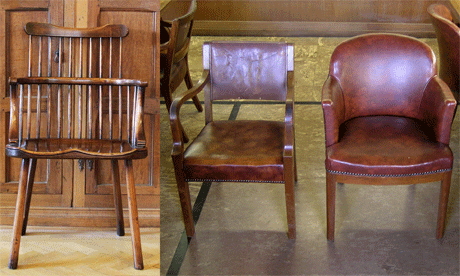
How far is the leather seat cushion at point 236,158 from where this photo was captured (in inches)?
102

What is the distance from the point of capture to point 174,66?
4.07m

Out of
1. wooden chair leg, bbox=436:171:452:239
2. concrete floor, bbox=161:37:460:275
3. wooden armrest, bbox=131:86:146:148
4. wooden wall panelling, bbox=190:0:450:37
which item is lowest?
concrete floor, bbox=161:37:460:275

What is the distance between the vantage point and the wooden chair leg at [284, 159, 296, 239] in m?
2.58

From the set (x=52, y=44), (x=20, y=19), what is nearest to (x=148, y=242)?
(x=52, y=44)

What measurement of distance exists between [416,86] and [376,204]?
678 millimetres

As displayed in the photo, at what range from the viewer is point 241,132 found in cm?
294

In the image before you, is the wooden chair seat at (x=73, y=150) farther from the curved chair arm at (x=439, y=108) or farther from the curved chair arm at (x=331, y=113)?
the curved chair arm at (x=439, y=108)

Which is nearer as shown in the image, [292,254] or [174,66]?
[292,254]

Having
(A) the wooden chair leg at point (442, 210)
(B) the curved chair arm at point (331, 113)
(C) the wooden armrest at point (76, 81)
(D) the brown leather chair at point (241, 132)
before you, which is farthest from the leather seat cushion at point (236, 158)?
(A) the wooden chair leg at point (442, 210)

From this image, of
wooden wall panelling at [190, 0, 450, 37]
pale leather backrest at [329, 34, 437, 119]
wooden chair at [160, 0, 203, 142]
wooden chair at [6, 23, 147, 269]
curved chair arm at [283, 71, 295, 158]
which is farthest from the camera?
wooden wall panelling at [190, 0, 450, 37]

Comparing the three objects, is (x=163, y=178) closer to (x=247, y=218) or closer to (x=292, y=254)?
(x=247, y=218)

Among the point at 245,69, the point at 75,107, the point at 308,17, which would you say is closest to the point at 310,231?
the point at 245,69

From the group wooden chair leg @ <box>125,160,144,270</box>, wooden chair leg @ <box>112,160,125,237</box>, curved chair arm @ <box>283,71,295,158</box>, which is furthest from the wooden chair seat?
curved chair arm @ <box>283,71,295,158</box>

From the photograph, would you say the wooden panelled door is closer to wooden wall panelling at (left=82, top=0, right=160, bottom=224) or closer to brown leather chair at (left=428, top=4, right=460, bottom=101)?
wooden wall panelling at (left=82, top=0, right=160, bottom=224)
